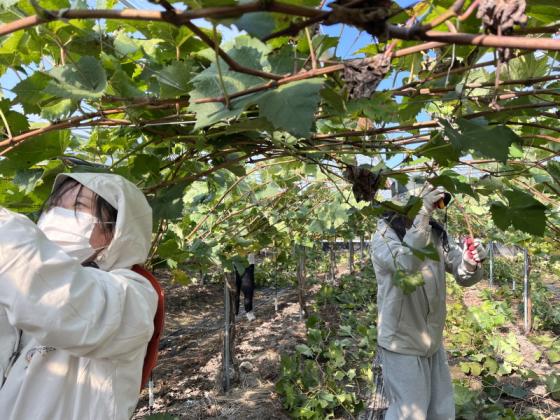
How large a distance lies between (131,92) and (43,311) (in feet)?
1.62

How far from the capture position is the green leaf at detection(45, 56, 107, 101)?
75 centimetres

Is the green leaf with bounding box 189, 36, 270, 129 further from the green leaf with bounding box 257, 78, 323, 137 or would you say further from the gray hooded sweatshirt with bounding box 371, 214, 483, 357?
the gray hooded sweatshirt with bounding box 371, 214, 483, 357

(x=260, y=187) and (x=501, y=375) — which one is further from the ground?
(x=260, y=187)

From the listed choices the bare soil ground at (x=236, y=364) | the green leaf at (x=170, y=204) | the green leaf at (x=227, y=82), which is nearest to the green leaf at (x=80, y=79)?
the green leaf at (x=227, y=82)

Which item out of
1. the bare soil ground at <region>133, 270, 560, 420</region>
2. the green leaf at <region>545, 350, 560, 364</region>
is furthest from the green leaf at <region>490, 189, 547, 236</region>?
the green leaf at <region>545, 350, 560, 364</region>

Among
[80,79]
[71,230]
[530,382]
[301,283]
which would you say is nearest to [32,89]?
[80,79]

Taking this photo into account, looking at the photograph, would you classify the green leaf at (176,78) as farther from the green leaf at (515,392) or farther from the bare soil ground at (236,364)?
the green leaf at (515,392)

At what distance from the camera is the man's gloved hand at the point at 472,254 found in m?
2.67

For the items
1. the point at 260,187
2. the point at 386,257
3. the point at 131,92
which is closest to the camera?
the point at 131,92

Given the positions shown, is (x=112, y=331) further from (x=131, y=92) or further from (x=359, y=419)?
(x=359, y=419)

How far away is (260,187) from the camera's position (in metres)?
3.87

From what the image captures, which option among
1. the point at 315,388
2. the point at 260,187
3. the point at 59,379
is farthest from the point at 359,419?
the point at 59,379

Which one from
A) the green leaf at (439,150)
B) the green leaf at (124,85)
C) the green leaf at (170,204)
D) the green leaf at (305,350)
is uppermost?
the green leaf at (124,85)

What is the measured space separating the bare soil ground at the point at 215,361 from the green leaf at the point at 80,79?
3.81m
